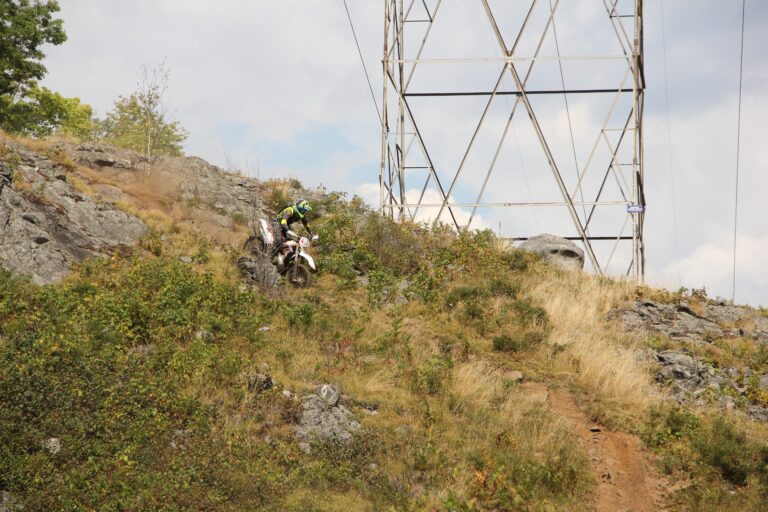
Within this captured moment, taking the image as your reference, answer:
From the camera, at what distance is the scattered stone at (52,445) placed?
1005 cm

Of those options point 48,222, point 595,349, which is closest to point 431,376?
point 595,349

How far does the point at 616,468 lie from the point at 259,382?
5467 mm

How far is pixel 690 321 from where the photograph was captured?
1838 centimetres

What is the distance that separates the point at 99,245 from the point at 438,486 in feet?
32.0

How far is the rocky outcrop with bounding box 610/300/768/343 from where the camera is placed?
17.6 m

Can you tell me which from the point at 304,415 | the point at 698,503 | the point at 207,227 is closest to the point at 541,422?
the point at 698,503

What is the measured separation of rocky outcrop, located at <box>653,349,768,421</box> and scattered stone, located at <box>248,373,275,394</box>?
706 cm

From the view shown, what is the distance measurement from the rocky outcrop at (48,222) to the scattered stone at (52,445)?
5130mm

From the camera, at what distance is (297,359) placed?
1377 cm

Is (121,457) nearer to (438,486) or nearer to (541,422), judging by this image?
(438,486)

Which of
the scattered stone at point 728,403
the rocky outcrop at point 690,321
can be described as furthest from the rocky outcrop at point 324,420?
the rocky outcrop at point 690,321

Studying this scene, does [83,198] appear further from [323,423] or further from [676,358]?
[676,358]

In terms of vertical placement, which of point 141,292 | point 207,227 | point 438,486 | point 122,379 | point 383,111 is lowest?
point 438,486

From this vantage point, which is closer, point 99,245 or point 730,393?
point 730,393
